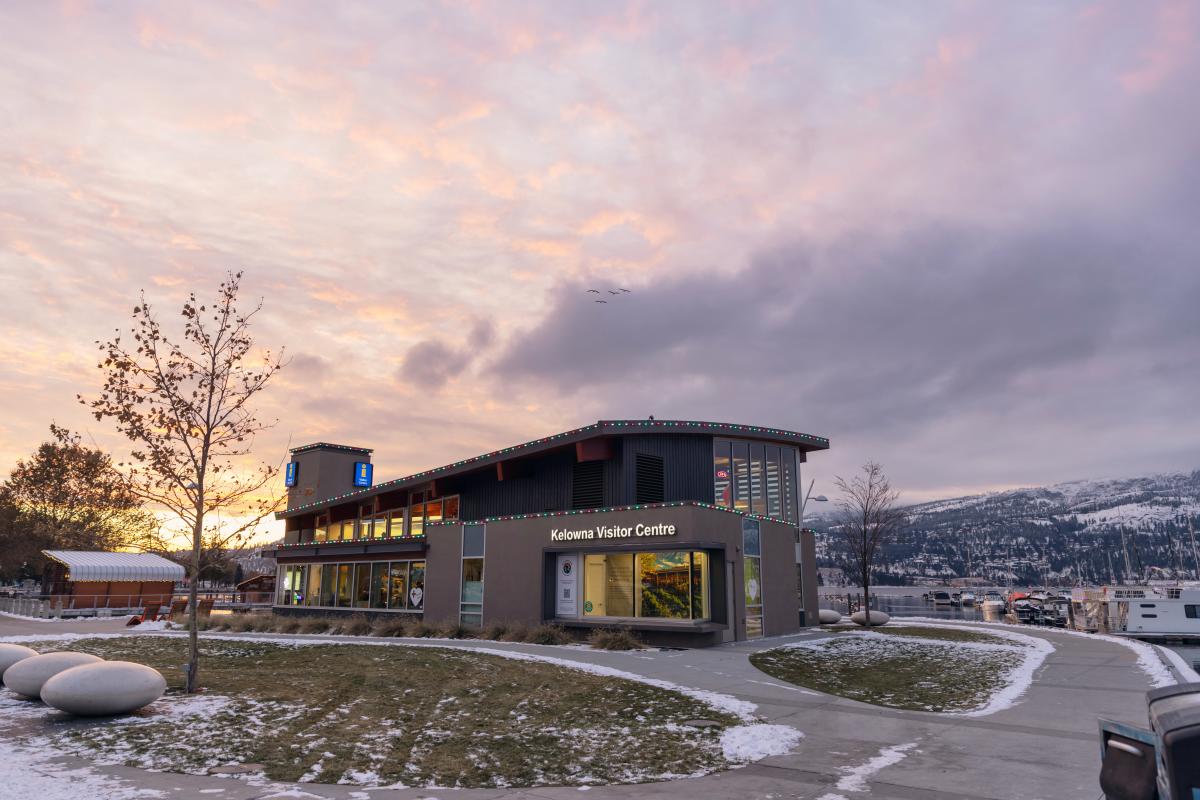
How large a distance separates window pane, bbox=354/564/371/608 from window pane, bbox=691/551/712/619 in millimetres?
19499

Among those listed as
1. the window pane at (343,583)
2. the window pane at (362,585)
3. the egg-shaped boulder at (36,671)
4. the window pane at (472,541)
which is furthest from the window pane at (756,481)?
the egg-shaped boulder at (36,671)

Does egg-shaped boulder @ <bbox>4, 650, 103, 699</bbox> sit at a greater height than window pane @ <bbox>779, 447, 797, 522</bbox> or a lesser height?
lesser

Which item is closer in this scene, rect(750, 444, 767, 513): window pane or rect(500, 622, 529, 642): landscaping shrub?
rect(500, 622, 529, 642): landscaping shrub

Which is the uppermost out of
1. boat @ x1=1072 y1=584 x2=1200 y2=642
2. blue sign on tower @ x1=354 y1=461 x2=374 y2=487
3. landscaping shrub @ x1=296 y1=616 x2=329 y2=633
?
blue sign on tower @ x1=354 y1=461 x2=374 y2=487

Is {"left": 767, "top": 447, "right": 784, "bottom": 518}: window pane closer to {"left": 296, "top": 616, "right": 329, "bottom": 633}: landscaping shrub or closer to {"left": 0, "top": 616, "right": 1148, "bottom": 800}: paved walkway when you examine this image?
{"left": 0, "top": 616, "right": 1148, "bottom": 800}: paved walkway

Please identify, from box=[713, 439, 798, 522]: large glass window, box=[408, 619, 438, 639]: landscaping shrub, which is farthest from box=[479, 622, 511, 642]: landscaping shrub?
box=[713, 439, 798, 522]: large glass window

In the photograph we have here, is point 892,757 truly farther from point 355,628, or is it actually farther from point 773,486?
point 773,486

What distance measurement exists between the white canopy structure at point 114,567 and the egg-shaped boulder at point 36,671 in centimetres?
3800

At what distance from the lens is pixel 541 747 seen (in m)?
10.4

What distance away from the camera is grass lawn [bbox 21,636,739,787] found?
30.3 ft

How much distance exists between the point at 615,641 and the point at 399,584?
1583cm

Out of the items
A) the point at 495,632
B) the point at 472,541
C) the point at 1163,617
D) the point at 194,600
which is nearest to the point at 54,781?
the point at 194,600

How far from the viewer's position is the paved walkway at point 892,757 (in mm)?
8125

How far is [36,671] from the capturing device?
41.6 feet
